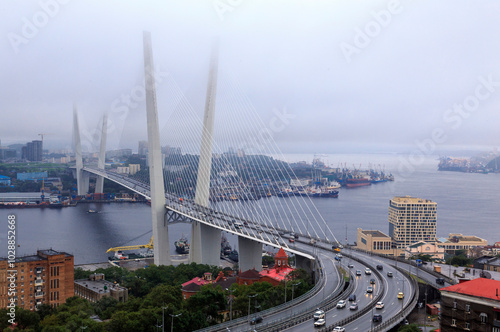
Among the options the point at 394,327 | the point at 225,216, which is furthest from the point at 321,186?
the point at 394,327

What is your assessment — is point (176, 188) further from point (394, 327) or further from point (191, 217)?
point (394, 327)

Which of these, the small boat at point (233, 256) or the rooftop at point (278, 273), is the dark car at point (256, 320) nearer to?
the rooftop at point (278, 273)

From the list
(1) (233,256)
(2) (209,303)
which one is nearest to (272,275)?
(2) (209,303)

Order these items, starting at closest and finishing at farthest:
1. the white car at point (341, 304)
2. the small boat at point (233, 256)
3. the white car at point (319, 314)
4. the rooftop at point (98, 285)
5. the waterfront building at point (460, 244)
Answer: the white car at point (319, 314) < the white car at point (341, 304) < the rooftop at point (98, 285) < the small boat at point (233, 256) < the waterfront building at point (460, 244)

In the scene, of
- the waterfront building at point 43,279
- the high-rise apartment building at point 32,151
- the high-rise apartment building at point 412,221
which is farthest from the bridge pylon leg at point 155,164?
the high-rise apartment building at point 32,151

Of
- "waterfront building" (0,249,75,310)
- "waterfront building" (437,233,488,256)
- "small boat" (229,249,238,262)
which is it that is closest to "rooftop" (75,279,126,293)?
"waterfront building" (0,249,75,310)

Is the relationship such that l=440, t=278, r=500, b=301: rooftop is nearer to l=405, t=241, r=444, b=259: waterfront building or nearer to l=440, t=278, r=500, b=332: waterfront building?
l=440, t=278, r=500, b=332: waterfront building

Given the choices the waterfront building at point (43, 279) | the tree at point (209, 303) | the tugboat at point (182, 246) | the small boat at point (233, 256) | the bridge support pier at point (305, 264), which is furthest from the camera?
the tugboat at point (182, 246)
